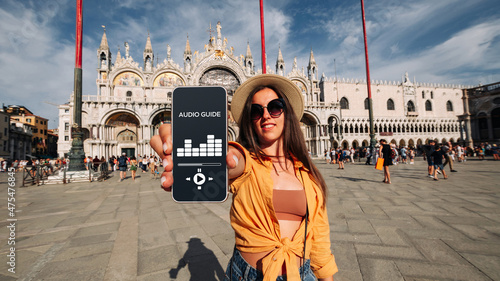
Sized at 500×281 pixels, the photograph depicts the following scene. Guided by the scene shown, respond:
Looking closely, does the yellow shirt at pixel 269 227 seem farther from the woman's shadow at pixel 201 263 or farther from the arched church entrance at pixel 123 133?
the arched church entrance at pixel 123 133

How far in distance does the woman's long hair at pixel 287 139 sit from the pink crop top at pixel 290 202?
163 millimetres

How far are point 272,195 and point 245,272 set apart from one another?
390mm

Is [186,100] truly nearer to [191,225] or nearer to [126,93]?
[191,225]

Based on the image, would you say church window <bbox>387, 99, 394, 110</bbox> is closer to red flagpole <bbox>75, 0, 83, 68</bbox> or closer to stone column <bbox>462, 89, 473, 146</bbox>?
stone column <bbox>462, 89, 473, 146</bbox>

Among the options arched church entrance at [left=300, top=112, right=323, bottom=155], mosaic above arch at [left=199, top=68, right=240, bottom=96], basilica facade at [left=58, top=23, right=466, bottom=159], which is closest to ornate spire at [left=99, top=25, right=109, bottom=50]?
basilica facade at [left=58, top=23, right=466, bottom=159]

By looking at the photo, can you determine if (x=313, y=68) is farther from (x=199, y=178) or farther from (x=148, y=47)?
(x=199, y=178)

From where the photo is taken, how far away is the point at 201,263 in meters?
2.22

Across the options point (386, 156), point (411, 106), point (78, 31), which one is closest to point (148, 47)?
point (78, 31)

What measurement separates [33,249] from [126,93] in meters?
23.1

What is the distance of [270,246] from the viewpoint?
96 cm

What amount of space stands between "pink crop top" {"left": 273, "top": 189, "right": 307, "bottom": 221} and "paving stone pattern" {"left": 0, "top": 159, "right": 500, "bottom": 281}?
104 centimetres

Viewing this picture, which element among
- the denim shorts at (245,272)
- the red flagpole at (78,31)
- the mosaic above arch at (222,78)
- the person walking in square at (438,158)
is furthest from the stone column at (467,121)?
the red flagpole at (78,31)

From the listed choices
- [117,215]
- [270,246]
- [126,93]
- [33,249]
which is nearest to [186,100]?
[270,246]

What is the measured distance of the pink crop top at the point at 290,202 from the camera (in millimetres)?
1042
